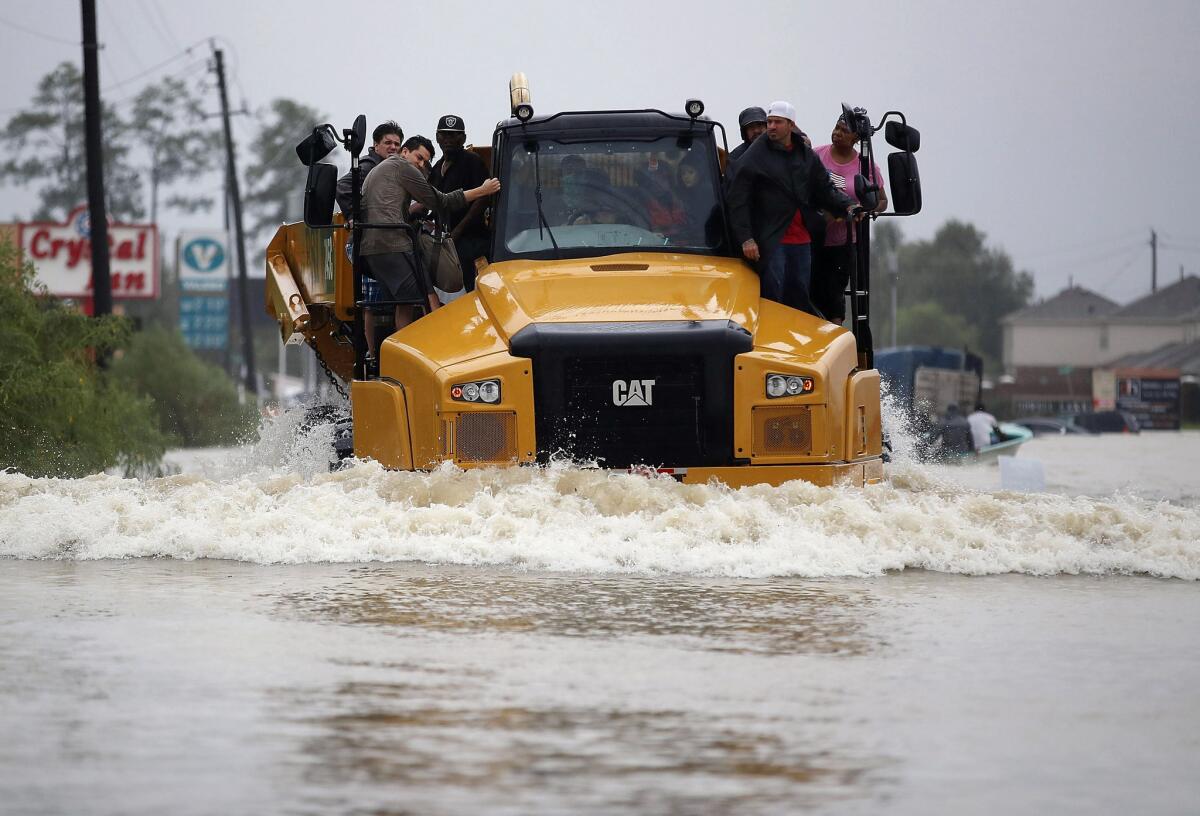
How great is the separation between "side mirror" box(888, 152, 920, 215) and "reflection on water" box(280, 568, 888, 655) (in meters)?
3.38

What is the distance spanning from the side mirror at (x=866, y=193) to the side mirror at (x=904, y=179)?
11.0 inches

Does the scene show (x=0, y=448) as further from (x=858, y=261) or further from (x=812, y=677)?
(x=812, y=677)

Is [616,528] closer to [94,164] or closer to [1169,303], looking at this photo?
[94,164]

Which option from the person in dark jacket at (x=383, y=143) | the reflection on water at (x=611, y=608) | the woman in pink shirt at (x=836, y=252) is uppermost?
the person in dark jacket at (x=383, y=143)

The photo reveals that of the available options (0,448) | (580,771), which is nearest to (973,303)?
(0,448)

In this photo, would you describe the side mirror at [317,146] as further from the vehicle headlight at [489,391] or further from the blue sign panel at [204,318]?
the blue sign panel at [204,318]

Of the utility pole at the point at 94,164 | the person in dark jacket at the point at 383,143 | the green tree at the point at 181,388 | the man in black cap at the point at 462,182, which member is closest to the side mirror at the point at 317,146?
the man in black cap at the point at 462,182

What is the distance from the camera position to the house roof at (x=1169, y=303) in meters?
138

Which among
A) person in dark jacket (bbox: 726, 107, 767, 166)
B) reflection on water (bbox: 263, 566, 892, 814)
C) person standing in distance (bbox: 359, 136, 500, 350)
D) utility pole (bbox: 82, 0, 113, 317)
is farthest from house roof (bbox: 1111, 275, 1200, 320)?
reflection on water (bbox: 263, 566, 892, 814)

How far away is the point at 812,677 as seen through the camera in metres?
6.34

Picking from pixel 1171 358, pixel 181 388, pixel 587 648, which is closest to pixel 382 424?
pixel 587 648

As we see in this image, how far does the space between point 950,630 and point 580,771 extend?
2.82 meters

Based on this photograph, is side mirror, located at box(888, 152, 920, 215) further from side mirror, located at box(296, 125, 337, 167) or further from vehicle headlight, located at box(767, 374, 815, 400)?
side mirror, located at box(296, 125, 337, 167)

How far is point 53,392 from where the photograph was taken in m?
18.7
